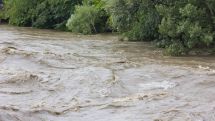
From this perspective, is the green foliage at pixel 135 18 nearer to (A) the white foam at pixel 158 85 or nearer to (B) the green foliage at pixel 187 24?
(B) the green foliage at pixel 187 24

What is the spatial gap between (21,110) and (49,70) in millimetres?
7885

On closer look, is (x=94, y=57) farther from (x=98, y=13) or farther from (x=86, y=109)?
(x=98, y=13)

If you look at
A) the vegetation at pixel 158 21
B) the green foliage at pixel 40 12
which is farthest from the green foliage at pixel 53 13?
the vegetation at pixel 158 21

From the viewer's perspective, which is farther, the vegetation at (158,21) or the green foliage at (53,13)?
the green foliage at (53,13)

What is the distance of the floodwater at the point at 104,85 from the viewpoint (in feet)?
53.2

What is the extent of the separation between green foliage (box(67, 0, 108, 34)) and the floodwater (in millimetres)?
9379

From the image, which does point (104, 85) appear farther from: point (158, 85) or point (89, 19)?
point (89, 19)

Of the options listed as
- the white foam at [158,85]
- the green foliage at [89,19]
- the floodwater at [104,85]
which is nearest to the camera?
the floodwater at [104,85]

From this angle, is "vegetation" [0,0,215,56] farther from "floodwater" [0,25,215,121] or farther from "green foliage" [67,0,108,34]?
"floodwater" [0,25,215,121]

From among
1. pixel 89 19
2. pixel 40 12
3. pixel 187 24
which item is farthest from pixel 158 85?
pixel 40 12

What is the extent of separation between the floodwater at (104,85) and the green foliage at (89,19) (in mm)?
9379

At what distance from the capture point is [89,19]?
41.8 meters

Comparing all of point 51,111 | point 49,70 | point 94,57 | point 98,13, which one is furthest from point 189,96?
point 98,13

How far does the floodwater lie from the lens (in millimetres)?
16219
